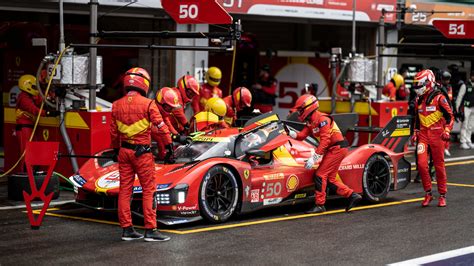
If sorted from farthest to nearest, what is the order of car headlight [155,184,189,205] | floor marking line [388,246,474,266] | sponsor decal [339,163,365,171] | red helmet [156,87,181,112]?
red helmet [156,87,181,112] → sponsor decal [339,163,365,171] → car headlight [155,184,189,205] → floor marking line [388,246,474,266]

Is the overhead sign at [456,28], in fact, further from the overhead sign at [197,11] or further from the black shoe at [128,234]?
the black shoe at [128,234]

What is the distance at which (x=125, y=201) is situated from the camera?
33.3ft

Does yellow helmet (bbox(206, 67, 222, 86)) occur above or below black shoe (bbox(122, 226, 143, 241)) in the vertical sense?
above

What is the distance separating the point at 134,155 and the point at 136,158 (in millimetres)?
39

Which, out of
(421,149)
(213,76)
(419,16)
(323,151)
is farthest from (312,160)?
(419,16)

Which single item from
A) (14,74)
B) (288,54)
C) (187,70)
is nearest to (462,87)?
(288,54)

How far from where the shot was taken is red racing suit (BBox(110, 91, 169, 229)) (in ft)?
33.3

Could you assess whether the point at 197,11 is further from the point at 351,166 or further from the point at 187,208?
the point at 187,208

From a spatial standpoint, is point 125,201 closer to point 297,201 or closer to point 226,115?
point 297,201

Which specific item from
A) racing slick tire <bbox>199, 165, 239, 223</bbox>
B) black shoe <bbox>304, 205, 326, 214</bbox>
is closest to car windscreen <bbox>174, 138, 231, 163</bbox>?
racing slick tire <bbox>199, 165, 239, 223</bbox>

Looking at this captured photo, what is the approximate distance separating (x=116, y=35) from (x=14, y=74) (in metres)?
6.05

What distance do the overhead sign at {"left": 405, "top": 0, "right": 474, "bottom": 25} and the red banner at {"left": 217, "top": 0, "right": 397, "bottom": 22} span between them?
2.11ft

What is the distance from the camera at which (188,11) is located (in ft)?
46.4

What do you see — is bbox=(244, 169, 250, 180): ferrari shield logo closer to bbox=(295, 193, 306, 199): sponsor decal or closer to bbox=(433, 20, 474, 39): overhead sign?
bbox=(295, 193, 306, 199): sponsor decal
